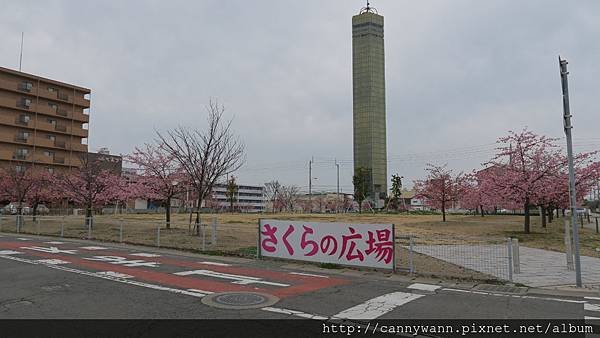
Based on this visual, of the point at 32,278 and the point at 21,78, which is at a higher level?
the point at 21,78

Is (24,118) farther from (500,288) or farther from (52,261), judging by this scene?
(500,288)

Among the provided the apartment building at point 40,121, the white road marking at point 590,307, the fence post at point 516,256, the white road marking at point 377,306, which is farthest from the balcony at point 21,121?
the white road marking at point 590,307

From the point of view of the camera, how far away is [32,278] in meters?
9.15

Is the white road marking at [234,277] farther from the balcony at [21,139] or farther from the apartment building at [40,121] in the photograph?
the balcony at [21,139]

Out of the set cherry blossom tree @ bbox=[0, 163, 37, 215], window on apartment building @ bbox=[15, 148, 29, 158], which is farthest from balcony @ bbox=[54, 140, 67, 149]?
cherry blossom tree @ bbox=[0, 163, 37, 215]

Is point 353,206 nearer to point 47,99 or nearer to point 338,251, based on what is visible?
point 47,99

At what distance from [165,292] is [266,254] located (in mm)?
5337

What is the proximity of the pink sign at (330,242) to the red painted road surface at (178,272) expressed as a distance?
1.40m

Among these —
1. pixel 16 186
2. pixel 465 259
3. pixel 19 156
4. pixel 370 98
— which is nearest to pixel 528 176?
pixel 465 259

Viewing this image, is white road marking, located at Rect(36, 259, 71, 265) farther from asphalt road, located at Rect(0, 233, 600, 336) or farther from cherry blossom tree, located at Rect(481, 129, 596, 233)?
Result: cherry blossom tree, located at Rect(481, 129, 596, 233)

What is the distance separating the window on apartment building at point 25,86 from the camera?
60050mm

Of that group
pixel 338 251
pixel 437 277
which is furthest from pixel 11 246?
pixel 437 277

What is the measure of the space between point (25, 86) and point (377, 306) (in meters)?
69.0

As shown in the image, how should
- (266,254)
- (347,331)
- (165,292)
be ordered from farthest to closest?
1. (266,254)
2. (165,292)
3. (347,331)
